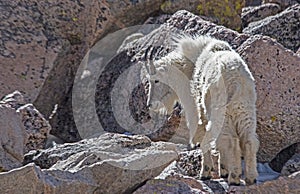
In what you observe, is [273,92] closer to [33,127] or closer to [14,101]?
[33,127]

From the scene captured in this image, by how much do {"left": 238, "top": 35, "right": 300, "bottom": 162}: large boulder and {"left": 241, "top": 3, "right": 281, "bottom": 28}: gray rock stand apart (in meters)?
4.24

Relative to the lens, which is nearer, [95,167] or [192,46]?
[95,167]

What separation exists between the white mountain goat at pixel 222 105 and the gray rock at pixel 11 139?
187cm

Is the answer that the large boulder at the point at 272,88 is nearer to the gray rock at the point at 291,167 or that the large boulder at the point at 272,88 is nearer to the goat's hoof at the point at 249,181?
the gray rock at the point at 291,167

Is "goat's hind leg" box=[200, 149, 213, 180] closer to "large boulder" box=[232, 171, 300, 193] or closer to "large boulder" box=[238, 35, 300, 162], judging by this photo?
"large boulder" box=[232, 171, 300, 193]

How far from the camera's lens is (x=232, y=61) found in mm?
6121

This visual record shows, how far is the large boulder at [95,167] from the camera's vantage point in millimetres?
5152

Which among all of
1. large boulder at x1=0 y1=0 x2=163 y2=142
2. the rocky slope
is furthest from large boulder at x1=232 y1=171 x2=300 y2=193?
large boulder at x1=0 y1=0 x2=163 y2=142

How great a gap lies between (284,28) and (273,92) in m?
2.94

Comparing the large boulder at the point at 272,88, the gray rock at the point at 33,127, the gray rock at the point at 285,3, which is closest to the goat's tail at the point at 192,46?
the large boulder at the point at 272,88

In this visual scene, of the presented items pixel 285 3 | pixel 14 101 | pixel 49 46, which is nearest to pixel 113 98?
pixel 49 46

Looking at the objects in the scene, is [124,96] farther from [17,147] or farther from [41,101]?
[17,147]

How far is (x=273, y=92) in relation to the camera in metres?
7.50

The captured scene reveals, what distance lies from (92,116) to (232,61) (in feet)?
14.3
